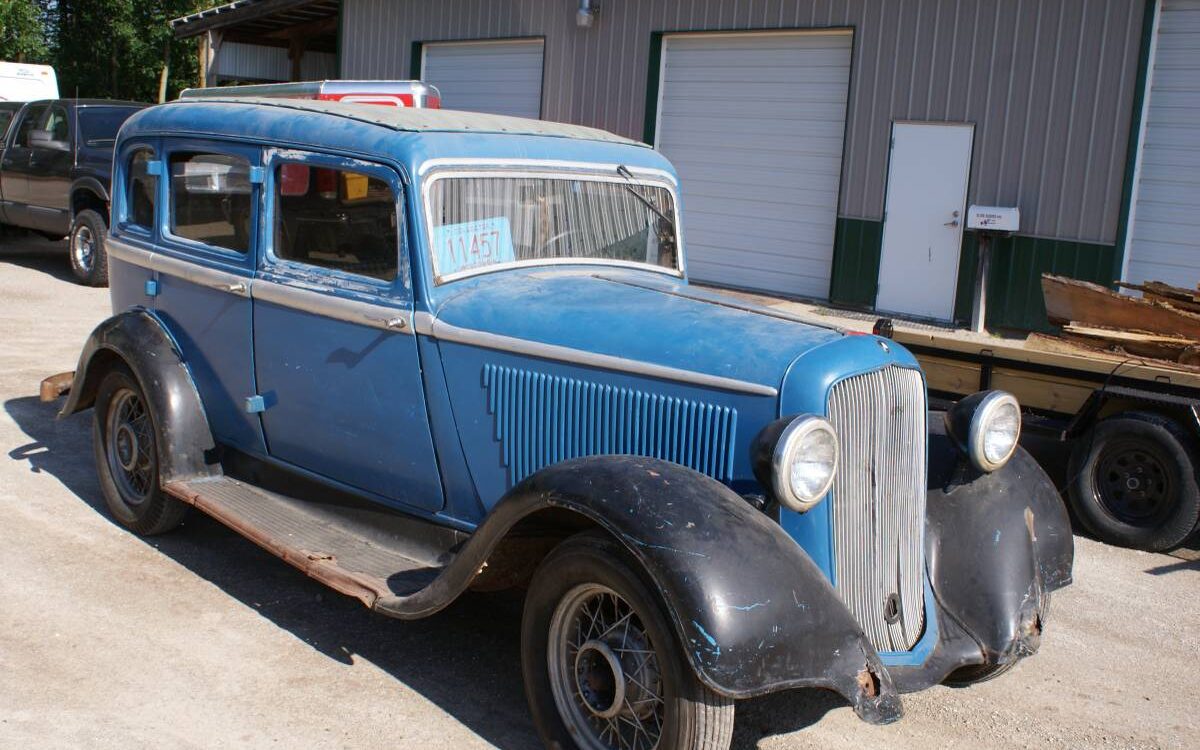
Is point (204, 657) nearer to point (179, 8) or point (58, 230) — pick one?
point (58, 230)

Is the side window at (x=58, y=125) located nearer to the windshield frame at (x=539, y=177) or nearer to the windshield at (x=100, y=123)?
the windshield at (x=100, y=123)

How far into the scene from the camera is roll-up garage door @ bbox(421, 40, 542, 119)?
609 inches

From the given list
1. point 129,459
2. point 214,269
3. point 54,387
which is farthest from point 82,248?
point 214,269

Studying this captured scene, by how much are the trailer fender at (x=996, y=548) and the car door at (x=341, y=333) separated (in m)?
1.80

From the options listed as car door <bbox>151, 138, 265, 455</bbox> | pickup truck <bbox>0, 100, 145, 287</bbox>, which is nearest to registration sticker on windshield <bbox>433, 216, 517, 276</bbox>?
car door <bbox>151, 138, 265, 455</bbox>

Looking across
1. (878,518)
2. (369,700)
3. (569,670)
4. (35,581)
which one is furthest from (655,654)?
(35,581)

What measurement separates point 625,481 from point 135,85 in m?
26.8

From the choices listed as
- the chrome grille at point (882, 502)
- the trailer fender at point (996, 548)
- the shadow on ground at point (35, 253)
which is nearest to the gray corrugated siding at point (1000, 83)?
the trailer fender at point (996, 548)

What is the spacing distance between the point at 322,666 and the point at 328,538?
50cm

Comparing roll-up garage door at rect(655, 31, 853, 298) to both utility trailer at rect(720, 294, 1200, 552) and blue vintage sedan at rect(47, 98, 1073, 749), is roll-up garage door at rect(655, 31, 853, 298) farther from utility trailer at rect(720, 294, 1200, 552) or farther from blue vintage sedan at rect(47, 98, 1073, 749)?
blue vintage sedan at rect(47, 98, 1073, 749)

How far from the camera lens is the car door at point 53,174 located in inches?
500

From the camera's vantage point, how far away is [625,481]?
3254 millimetres

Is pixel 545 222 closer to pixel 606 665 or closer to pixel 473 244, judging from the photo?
pixel 473 244

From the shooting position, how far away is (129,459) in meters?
5.25
